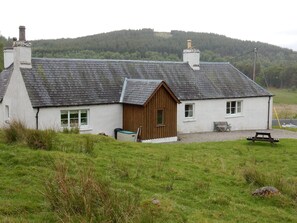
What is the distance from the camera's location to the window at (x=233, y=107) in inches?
1183

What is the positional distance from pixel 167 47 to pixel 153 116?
85.6 m

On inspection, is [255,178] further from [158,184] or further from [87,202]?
[87,202]

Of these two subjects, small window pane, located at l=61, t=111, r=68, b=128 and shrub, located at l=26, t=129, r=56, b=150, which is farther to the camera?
small window pane, located at l=61, t=111, r=68, b=128

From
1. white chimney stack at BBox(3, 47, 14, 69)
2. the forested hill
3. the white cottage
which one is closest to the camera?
the white cottage

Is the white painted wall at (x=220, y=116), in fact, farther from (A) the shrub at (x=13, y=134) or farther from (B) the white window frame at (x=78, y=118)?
(A) the shrub at (x=13, y=134)

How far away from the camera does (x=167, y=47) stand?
4205 inches

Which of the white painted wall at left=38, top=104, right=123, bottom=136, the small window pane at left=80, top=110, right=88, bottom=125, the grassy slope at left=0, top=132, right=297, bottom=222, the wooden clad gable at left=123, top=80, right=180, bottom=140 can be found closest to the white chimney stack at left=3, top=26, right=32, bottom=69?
the white painted wall at left=38, top=104, right=123, bottom=136

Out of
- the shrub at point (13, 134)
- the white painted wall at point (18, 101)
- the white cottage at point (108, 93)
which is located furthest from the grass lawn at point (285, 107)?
the shrub at point (13, 134)

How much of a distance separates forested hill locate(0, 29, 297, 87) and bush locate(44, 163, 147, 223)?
251 feet

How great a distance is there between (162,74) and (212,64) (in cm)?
601

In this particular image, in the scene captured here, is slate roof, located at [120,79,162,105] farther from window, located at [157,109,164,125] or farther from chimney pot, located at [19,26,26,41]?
chimney pot, located at [19,26,26,41]

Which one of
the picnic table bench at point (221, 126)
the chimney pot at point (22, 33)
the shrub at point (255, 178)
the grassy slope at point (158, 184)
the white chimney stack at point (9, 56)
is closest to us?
the grassy slope at point (158, 184)

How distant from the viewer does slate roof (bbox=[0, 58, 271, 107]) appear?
22.3 m

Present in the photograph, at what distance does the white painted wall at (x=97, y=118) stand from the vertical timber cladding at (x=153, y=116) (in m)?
0.54
